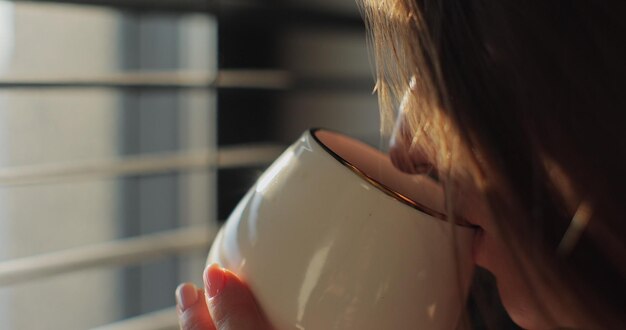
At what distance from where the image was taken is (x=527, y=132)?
0.51 metres

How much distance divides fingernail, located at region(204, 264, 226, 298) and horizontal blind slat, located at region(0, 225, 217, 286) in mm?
219

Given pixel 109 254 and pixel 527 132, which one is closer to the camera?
pixel 527 132

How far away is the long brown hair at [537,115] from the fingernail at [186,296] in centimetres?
21

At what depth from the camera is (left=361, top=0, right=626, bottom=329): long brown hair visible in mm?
491

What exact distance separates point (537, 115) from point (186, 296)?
29 cm

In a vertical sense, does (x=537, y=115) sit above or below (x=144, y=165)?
above

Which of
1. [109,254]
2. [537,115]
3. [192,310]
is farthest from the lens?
[109,254]

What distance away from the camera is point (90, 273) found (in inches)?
31.2

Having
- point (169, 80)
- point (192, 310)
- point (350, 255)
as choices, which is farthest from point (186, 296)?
point (169, 80)

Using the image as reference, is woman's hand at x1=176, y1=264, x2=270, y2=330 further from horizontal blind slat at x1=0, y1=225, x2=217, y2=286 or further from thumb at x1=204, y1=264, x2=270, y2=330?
horizontal blind slat at x1=0, y1=225, x2=217, y2=286

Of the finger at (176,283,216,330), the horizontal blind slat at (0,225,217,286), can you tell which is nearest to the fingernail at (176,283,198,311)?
the finger at (176,283,216,330)

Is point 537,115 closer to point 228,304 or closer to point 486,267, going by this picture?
point 486,267

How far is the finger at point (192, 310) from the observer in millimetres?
603

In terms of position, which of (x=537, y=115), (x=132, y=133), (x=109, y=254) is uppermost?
(x=537, y=115)
